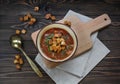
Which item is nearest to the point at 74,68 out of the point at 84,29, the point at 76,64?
the point at 76,64

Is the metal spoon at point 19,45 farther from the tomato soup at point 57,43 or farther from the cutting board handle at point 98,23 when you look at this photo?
the cutting board handle at point 98,23

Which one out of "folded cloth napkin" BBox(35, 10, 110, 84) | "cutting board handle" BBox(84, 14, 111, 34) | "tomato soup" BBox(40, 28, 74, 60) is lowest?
"folded cloth napkin" BBox(35, 10, 110, 84)

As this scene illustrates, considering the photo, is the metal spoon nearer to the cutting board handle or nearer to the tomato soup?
the tomato soup

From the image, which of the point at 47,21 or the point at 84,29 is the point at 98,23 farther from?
the point at 47,21

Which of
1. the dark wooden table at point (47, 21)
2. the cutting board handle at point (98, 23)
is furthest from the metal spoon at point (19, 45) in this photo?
the cutting board handle at point (98, 23)

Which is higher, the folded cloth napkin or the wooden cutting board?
the wooden cutting board

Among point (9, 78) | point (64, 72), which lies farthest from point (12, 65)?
point (64, 72)

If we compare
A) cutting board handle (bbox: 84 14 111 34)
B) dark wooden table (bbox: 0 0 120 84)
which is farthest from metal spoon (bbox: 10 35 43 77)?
cutting board handle (bbox: 84 14 111 34)
